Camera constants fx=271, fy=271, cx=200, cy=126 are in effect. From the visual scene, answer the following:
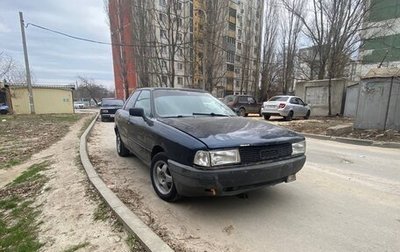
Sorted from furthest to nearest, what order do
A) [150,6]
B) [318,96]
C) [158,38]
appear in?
[158,38] → [150,6] → [318,96]

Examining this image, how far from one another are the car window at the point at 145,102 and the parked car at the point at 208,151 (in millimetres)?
64

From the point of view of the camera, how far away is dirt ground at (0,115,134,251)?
2863 millimetres

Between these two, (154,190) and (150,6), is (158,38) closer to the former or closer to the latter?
(150,6)

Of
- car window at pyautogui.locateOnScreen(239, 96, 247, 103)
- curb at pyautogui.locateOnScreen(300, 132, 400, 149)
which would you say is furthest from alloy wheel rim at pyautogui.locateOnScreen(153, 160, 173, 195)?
car window at pyautogui.locateOnScreen(239, 96, 247, 103)

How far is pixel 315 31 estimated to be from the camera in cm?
2139

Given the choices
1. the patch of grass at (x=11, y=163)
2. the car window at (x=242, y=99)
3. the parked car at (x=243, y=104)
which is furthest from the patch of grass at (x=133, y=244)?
the car window at (x=242, y=99)

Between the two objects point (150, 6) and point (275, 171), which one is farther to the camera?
point (150, 6)

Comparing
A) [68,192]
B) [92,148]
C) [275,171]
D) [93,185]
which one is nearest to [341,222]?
[275,171]

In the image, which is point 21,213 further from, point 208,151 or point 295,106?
point 295,106

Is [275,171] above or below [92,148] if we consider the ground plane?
above

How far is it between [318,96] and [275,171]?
18477 mm

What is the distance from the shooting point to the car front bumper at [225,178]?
3.00 metres

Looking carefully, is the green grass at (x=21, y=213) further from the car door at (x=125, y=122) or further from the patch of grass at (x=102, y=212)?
the car door at (x=125, y=122)

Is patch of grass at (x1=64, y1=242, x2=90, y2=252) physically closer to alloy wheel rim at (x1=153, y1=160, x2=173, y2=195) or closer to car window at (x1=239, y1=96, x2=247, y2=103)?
alloy wheel rim at (x1=153, y1=160, x2=173, y2=195)
